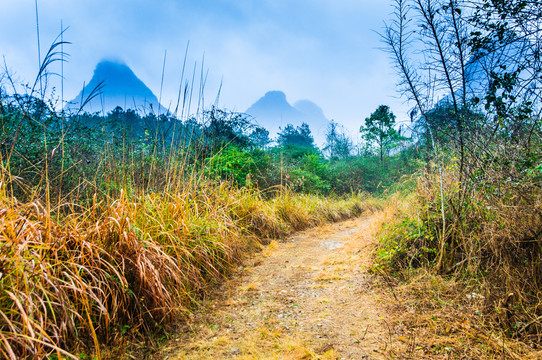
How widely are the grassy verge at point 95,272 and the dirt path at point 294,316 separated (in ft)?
0.90

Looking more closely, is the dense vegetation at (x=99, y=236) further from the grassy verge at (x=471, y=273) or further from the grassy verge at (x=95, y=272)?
the grassy verge at (x=471, y=273)

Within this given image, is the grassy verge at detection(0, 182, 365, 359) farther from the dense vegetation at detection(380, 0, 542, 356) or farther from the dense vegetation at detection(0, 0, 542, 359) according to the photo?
the dense vegetation at detection(380, 0, 542, 356)

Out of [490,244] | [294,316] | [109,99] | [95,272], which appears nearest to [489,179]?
[490,244]

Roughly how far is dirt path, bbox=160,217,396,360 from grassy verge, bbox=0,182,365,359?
0.90 feet

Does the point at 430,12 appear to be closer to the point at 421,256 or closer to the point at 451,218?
the point at 451,218

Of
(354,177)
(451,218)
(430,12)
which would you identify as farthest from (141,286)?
(354,177)

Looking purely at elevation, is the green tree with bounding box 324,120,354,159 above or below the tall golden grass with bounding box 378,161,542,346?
above

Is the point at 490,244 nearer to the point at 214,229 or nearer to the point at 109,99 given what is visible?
the point at 214,229

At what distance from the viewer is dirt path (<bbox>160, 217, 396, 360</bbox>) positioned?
5.06 ft

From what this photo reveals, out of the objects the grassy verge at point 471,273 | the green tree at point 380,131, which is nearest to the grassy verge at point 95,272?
the grassy verge at point 471,273

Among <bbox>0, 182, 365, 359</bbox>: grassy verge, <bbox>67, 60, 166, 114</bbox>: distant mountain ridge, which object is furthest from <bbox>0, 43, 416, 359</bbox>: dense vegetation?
<bbox>67, 60, 166, 114</bbox>: distant mountain ridge

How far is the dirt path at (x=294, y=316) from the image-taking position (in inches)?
60.7

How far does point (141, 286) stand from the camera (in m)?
1.70

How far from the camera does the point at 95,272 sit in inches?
63.7
